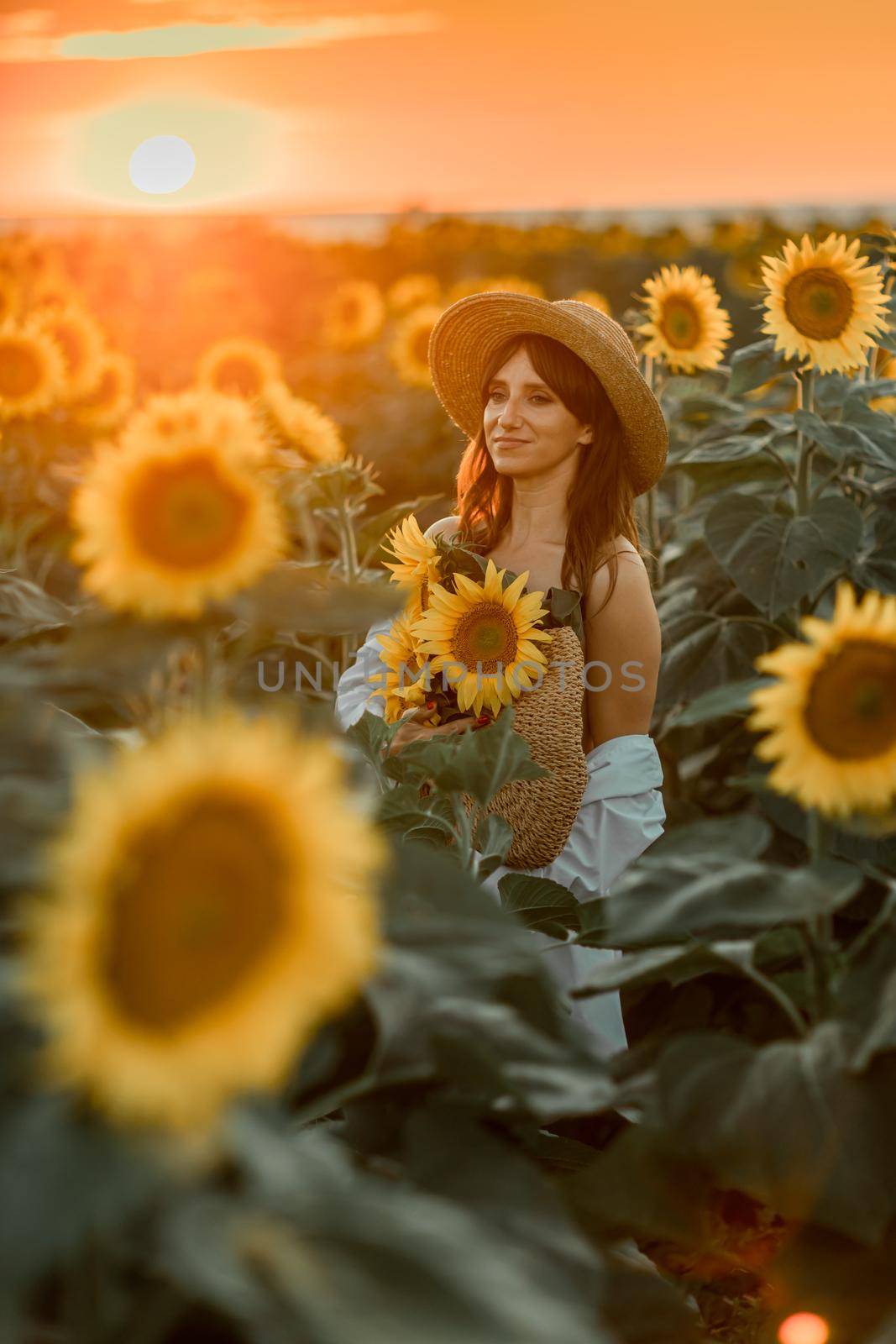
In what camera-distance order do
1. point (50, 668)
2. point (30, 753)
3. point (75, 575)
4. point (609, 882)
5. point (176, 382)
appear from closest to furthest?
point (30, 753), point (50, 668), point (609, 882), point (75, 575), point (176, 382)

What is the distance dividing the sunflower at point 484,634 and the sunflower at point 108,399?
1394mm

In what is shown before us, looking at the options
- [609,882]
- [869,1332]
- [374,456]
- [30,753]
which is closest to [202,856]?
[30,753]

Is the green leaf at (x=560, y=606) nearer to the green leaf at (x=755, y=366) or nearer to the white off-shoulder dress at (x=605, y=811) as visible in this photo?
the white off-shoulder dress at (x=605, y=811)

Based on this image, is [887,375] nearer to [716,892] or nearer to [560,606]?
[560,606]

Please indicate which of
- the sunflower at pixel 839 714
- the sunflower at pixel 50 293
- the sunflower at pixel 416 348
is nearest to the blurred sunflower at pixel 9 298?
the sunflower at pixel 50 293

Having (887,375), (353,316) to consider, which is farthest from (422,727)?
(353,316)

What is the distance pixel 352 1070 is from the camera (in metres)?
0.95

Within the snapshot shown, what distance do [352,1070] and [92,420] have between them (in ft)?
7.26

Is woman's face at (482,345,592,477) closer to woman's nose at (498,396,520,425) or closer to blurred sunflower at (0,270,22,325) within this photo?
woman's nose at (498,396,520,425)

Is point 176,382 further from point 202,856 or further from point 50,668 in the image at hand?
point 202,856

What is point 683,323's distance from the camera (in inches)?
111

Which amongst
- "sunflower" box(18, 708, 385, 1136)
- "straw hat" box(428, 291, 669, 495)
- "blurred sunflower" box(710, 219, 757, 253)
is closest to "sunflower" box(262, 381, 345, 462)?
"straw hat" box(428, 291, 669, 495)

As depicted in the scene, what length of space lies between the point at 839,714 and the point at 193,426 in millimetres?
467

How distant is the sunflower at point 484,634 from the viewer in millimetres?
1740
